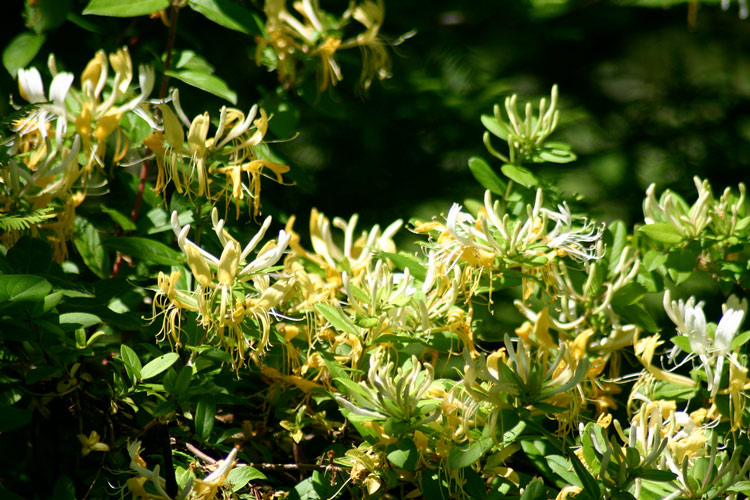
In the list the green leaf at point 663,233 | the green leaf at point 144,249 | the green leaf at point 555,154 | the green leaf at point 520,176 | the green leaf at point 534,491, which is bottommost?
the green leaf at point 534,491

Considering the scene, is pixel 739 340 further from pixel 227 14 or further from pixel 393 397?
pixel 227 14

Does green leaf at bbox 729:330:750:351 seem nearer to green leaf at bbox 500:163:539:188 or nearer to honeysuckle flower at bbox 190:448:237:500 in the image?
green leaf at bbox 500:163:539:188

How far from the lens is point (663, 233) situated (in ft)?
2.81

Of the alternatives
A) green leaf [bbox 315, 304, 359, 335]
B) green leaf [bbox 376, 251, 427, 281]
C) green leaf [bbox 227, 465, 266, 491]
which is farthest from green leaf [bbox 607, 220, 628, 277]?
green leaf [bbox 227, 465, 266, 491]

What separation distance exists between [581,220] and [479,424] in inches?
12.0

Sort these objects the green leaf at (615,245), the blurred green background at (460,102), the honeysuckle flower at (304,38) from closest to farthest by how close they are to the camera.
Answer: the green leaf at (615,245) → the honeysuckle flower at (304,38) → the blurred green background at (460,102)

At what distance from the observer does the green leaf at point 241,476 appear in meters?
0.65

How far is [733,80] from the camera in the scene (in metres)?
2.08

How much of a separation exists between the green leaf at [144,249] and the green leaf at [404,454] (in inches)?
11.1

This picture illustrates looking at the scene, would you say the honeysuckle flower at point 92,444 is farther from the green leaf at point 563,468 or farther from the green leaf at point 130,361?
the green leaf at point 563,468

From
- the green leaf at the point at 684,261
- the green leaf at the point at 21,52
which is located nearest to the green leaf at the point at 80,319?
the green leaf at the point at 21,52

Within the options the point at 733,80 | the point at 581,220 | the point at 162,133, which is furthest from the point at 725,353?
the point at 733,80

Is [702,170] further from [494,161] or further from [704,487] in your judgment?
[704,487]

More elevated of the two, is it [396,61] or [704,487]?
Answer: [396,61]
